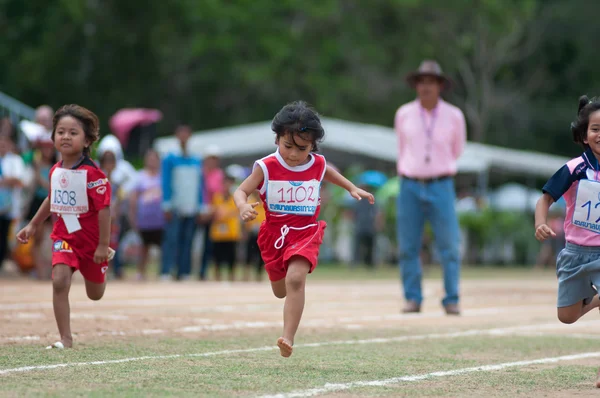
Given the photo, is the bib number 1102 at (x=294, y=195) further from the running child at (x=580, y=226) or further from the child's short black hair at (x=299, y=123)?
the running child at (x=580, y=226)

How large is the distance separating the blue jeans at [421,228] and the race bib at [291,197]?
14.1 feet

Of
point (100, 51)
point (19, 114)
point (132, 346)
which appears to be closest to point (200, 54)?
point (100, 51)

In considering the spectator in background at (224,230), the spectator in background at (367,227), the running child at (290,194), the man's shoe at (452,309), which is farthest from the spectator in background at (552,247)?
the running child at (290,194)

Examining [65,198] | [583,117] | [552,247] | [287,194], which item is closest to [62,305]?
[65,198]

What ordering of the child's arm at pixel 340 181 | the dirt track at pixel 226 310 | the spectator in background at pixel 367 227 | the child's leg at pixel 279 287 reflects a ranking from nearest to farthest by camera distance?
the child's leg at pixel 279 287 → the child's arm at pixel 340 181 → the dirt track at pixel 226 310 → the spectator in background at pixel 367 227

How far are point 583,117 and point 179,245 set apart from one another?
36.2 ft

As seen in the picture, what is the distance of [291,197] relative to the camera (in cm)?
742

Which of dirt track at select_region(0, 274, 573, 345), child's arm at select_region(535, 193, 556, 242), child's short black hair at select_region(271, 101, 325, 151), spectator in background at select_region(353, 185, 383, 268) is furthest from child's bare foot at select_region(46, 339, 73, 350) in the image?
spectator in background at select_region(353, 185, 383, 268)

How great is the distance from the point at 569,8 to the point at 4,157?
138 feet

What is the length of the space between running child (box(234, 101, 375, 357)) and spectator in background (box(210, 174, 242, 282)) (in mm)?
10662

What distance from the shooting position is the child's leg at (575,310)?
6.91 m

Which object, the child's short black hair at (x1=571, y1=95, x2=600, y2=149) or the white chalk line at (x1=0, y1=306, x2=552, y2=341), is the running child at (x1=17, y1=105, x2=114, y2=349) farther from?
the child's short black hair at (x1=571, y1=95, x2=600, y2=149)

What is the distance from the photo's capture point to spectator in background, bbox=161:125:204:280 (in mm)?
17031

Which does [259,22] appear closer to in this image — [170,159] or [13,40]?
[13,40]
